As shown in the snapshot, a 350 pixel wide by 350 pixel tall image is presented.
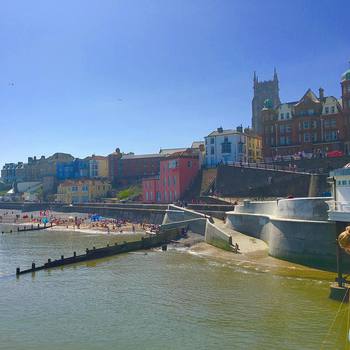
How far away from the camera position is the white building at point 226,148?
8538cm

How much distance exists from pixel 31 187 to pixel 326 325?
144 meters

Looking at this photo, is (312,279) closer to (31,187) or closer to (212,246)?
(212,246)

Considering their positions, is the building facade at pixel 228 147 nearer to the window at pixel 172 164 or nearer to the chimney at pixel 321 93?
the window at pixel 172 164

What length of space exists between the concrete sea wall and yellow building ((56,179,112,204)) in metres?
78.5

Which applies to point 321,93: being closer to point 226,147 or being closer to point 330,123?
point 330,123

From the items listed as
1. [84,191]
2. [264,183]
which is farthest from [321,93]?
[84,191]

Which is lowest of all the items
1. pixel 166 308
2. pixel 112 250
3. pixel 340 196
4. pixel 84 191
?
pixel 166 308

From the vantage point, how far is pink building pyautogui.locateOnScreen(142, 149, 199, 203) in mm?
78750

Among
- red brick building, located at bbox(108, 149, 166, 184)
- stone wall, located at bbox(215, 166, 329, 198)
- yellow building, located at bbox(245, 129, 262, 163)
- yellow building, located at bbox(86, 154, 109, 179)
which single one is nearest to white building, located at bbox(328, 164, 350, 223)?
stone wall, located at bbox(215, 166, 329, 198)

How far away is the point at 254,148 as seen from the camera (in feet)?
302

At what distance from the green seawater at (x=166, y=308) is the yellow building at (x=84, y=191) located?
243 feet

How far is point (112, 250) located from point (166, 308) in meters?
21.6

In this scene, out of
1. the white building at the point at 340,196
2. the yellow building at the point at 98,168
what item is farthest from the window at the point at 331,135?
the yellow building at the point at 98,168

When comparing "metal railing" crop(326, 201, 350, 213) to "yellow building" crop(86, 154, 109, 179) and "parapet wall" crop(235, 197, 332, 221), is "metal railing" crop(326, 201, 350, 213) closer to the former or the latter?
"parapet wall" crop(235, 197, 332, 221)
